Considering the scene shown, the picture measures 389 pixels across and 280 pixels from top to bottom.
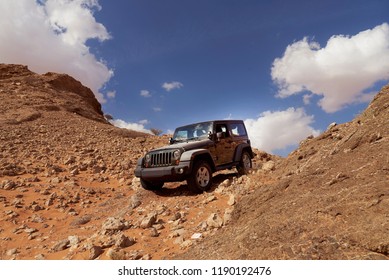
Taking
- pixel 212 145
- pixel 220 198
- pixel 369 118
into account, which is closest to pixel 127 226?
pixel 220 198

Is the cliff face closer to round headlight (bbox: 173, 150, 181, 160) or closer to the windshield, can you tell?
the windshield

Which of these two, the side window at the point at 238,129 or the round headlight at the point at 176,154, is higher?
the side window at the point at 238,129

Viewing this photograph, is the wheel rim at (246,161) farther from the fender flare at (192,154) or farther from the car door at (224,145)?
the fender flare at (192,154)

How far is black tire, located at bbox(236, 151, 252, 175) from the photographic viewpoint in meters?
10.7

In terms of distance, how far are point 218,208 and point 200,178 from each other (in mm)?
1721

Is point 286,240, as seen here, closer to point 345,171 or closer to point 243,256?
point 243,256

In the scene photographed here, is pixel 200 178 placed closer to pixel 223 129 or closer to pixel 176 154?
pixel 176 154

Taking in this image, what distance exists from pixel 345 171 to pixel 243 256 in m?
2.32

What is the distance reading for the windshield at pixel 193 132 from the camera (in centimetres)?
972

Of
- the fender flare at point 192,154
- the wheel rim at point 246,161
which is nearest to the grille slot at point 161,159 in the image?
the fender flare at point 192,154

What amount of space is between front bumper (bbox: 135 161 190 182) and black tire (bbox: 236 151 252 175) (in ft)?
9.72

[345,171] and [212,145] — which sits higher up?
A: [212,145]

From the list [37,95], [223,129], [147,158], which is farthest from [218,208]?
[37,95]
